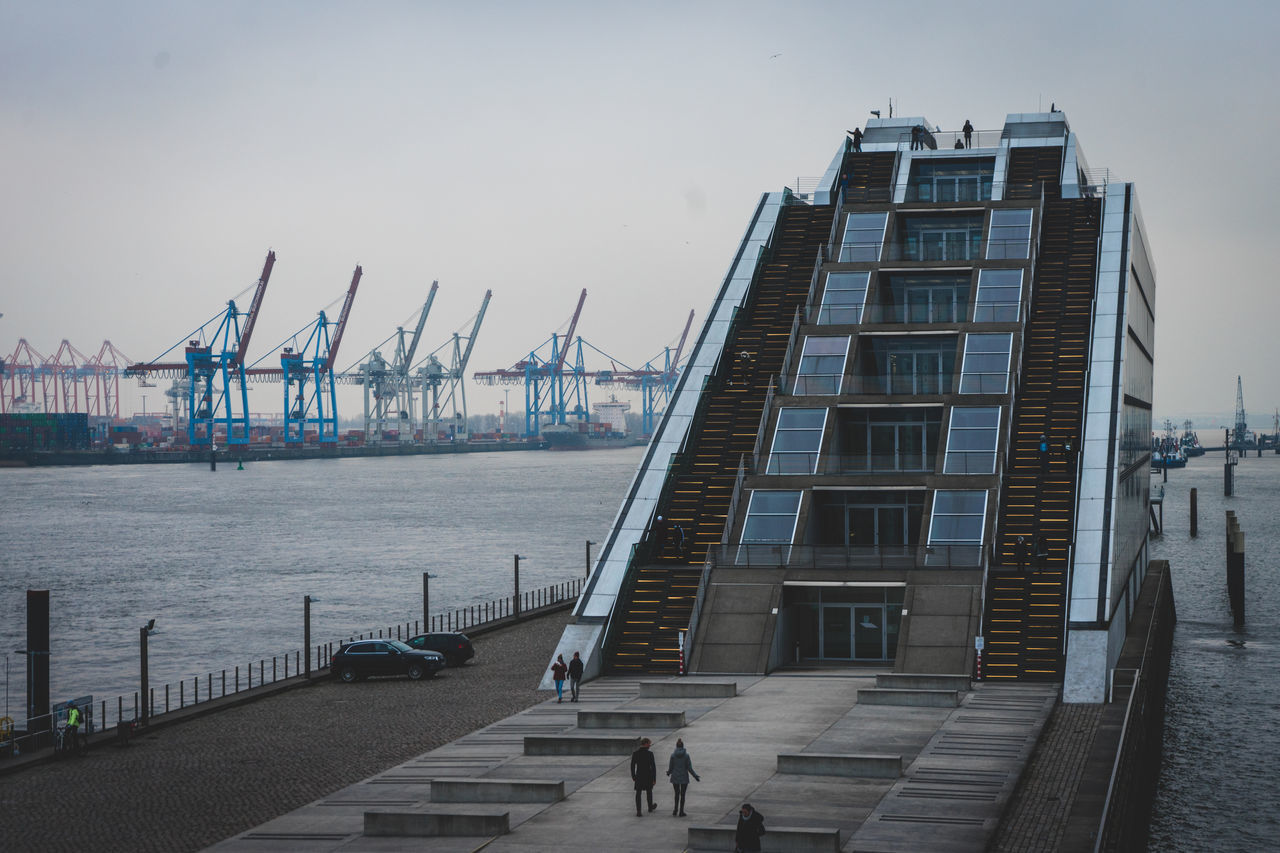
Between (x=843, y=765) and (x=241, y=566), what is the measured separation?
81001 millimetres

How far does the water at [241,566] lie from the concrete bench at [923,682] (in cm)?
3212

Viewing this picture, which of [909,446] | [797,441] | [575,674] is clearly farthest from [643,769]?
[909,446]

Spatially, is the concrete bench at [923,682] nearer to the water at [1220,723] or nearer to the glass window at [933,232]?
the water at [1220,723]

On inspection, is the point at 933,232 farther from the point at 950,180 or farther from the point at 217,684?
the point at 217,684

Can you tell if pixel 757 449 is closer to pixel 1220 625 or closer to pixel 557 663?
pixel 557 663

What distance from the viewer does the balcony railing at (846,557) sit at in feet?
141

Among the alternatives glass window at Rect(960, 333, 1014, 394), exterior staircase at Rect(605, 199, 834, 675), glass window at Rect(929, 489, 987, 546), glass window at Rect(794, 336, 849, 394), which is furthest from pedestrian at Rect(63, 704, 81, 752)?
glass window at Rect(960, 333, 1014, 394)

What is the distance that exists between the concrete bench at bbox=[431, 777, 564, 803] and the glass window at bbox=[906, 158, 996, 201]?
41.5 meters

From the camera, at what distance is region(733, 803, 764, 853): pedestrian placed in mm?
21828

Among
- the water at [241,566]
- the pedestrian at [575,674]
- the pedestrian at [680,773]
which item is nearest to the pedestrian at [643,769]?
the pedestrian at [680,773]

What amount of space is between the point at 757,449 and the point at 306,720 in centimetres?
1822

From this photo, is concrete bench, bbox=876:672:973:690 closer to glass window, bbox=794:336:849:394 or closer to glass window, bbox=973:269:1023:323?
glass window, bbox=794:336:849:394

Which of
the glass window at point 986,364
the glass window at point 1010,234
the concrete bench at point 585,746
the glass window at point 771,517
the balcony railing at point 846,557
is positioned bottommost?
the concrete bench at point 585,746

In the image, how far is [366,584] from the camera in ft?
305
